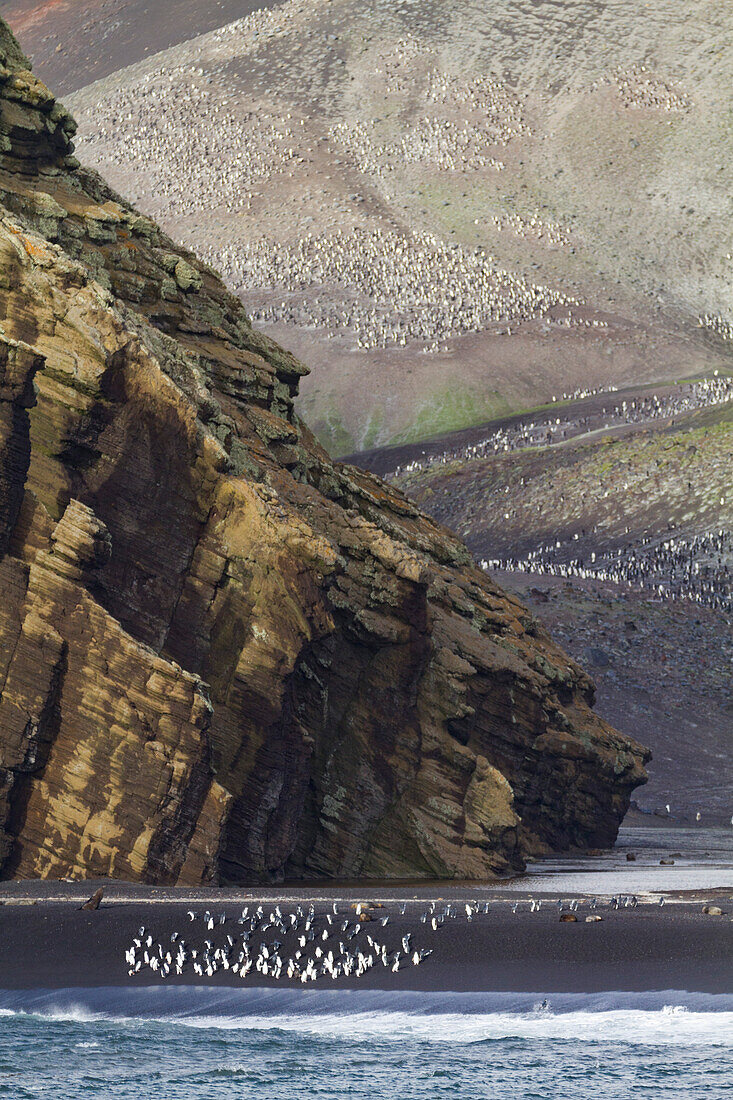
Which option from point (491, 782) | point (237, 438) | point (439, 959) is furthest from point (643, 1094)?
point (237, 438)

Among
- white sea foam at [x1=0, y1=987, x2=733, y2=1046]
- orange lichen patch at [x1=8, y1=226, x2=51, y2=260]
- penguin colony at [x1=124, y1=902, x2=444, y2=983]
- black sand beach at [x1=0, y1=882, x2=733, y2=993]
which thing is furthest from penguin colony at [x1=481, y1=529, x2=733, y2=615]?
white sea foam at [x1=0, y1=987, x2=733, y2=1046]

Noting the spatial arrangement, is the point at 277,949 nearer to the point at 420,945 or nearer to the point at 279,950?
the point at 279,950

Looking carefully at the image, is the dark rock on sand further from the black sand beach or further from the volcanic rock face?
the volcanic rock face

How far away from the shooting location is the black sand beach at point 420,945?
29250 mm

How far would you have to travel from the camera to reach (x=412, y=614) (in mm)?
41594

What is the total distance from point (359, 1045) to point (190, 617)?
1220 cm

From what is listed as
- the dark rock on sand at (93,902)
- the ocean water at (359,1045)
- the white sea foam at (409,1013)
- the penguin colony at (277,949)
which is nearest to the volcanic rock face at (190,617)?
the dark rock on sand at (93,902)

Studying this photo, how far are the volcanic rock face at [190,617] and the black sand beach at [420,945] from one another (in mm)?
2363

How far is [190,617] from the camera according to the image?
36125mm

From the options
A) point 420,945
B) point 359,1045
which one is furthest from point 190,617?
point 359,1045

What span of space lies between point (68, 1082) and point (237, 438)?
18417 millimetres

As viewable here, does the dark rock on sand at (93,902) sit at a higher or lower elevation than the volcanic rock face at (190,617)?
lower

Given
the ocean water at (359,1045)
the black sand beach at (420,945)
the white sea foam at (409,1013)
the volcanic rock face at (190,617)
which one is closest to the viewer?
the ocean water at (359,1045)

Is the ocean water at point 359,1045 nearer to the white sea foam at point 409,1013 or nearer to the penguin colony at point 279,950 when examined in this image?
the white sea foam at point 409,1013
